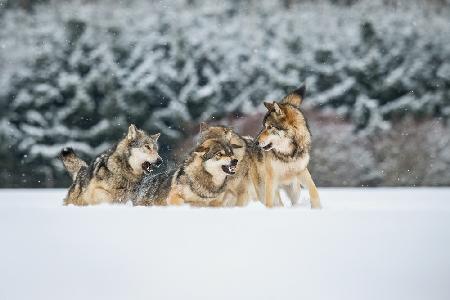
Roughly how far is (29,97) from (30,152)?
0.89 m

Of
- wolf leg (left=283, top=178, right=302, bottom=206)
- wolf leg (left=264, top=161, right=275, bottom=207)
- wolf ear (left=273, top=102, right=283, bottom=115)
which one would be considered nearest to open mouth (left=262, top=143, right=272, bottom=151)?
wolf leg (left=264, top=161, right=275, bottom=207)

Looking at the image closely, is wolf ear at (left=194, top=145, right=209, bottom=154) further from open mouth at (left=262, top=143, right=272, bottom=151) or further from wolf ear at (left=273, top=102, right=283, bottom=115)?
wolf ear at (left=273, top=102, right=283, bottom=115)

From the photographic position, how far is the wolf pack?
538 centimetres

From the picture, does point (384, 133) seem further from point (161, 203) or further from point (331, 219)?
point (331, 219)

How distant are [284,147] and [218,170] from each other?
57 cm

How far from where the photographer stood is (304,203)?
590cm

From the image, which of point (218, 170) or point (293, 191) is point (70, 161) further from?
point (293, 191)

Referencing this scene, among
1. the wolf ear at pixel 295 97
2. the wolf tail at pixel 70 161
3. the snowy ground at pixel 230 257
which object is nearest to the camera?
the snowy ground at pixel 230 257

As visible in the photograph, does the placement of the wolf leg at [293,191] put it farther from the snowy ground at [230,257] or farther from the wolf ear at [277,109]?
the snowy ground at [230,257]

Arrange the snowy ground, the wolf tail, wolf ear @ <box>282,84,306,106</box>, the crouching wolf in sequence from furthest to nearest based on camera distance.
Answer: the wolf tail → wolf ear @ <box>282,84,306,106</box> → the crouching wolf → the snowy ground

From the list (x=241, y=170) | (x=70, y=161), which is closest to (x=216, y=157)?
(x=241, y=170)

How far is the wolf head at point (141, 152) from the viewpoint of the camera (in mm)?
6105

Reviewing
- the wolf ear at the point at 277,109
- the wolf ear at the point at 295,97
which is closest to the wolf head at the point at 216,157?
the wolf ear at the point at 277,109

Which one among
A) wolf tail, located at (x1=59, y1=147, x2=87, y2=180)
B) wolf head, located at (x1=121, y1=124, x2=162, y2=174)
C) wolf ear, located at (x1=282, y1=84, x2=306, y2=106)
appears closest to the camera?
wolf ear, located at (x1=282, y1=84, x2=306, y2=106)
